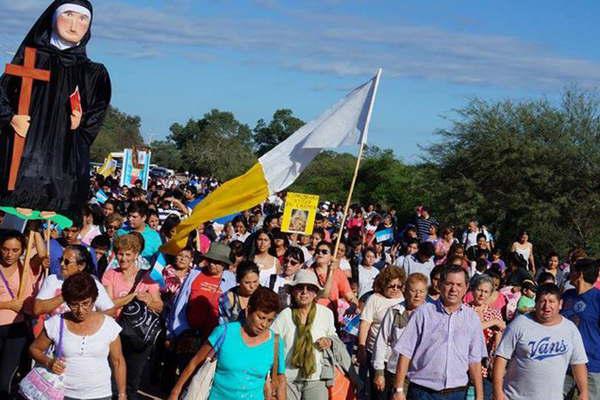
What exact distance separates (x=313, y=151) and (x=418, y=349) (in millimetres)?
2821

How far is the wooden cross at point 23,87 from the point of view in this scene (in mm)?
8836

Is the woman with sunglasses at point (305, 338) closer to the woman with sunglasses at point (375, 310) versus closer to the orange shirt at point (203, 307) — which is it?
the woman with sunglasses at point (375, 310)

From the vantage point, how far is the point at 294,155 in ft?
32.7

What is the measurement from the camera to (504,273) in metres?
15.2

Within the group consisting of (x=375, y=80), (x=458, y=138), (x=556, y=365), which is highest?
(x=458, y=138)

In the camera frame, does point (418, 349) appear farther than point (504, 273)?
No

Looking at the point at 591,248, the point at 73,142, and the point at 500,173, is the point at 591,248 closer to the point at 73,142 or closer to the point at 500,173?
the point at 500,173

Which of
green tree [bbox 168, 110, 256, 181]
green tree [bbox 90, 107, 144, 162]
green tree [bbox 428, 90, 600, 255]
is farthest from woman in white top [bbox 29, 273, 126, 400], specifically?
green tree [bbox 168, 110, 256, 181]

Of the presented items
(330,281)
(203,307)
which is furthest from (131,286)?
(330,281)

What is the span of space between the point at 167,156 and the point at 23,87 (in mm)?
94538

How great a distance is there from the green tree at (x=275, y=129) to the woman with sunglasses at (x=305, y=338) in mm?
97275

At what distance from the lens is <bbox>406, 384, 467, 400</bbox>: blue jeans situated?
7477 mm

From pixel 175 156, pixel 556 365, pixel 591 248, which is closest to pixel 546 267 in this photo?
pixel 556 365

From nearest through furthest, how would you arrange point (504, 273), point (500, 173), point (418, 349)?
point (418, 349)
point (504, 273)
point (500, 173)
